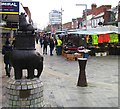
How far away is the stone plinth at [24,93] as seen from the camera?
235 inches

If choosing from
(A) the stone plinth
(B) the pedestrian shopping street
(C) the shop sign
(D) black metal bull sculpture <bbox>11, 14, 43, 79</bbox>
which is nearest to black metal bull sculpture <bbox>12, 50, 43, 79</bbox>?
(D) black metal bull sculpture <bbox>11, 14, 43, 79</bbox>

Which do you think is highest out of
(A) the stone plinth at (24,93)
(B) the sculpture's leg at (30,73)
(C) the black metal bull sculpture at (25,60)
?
(C) the black metal bull sculpture at (25,60)

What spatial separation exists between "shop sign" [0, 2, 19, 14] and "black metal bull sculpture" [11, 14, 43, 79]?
15237mm

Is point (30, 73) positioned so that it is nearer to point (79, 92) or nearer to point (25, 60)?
point (25, 60)

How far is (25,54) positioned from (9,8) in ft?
51.8

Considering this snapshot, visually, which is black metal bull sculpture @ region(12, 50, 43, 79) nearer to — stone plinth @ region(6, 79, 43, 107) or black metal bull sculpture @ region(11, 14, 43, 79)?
→ black metal bull sculpture @ region(11, 14, 43, 79)

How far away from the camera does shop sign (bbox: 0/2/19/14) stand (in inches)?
822

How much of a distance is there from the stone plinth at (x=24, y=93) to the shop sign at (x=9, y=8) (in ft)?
50.9

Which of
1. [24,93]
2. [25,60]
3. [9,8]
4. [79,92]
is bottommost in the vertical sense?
[79,92]

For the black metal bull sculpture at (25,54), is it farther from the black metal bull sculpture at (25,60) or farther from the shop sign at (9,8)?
the shop sign at (9,8)

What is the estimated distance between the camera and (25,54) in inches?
231

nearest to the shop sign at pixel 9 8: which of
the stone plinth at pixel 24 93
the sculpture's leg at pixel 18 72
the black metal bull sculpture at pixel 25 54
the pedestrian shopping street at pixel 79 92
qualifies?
the pedestrian shopping street at pixel 79 92

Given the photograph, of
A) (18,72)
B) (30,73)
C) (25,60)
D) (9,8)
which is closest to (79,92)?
(30,73)

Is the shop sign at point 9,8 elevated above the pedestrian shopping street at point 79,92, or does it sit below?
→ above
